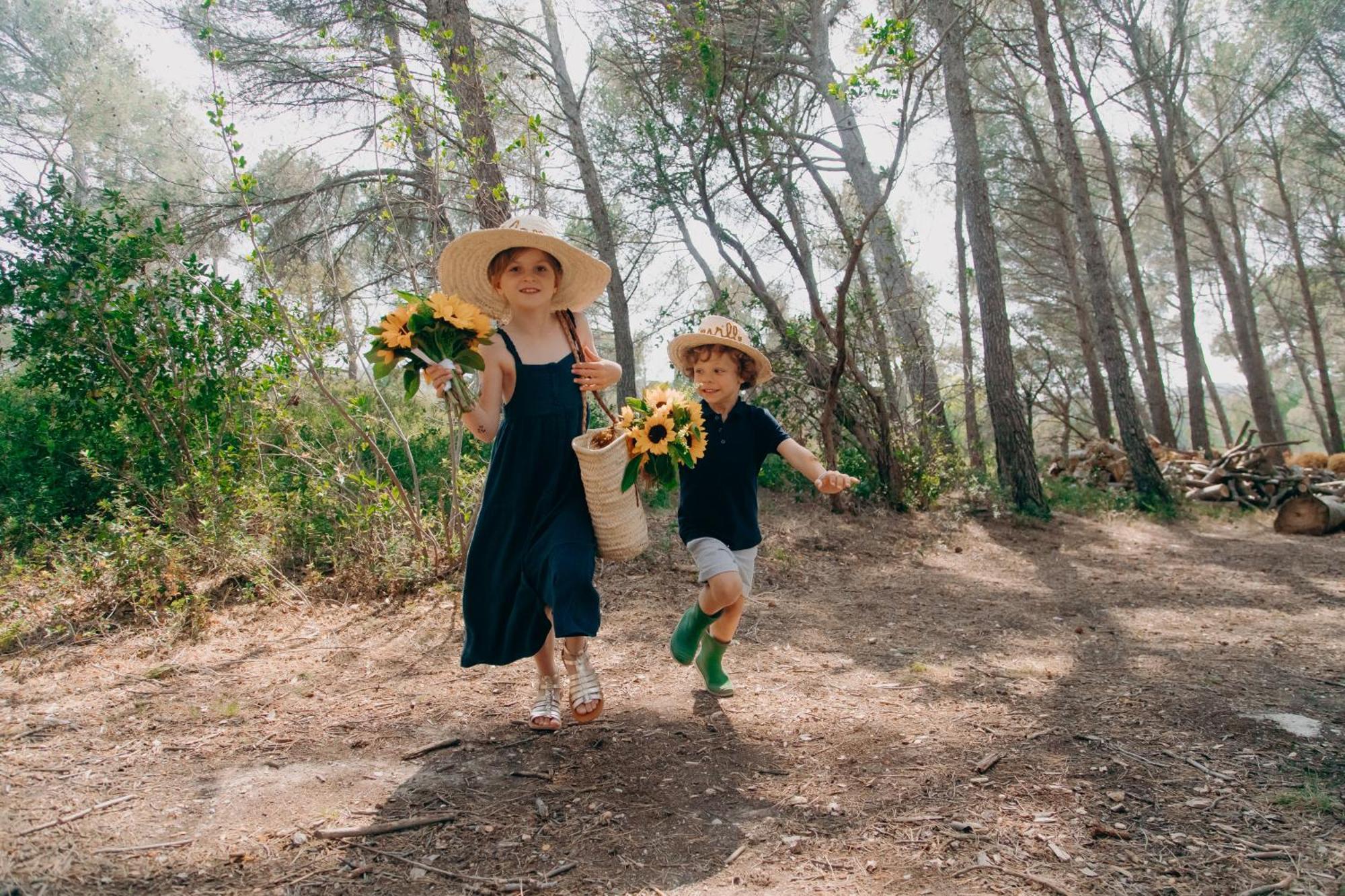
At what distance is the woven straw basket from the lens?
291cm

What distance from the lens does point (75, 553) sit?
5.40m

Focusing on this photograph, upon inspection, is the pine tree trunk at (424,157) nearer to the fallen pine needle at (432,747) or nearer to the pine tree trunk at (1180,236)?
the fallen pine needle at (432,747)

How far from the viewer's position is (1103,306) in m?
10.6

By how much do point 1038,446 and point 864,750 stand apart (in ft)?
83.0

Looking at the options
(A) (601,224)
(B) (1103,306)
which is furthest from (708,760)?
(B) (1103,306)

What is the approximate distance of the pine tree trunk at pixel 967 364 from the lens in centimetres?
1120

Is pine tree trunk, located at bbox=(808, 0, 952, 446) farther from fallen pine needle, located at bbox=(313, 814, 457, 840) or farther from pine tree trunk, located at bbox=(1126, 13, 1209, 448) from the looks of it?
fallen pine needle, located at bbox=(313, 814, 457, 840)

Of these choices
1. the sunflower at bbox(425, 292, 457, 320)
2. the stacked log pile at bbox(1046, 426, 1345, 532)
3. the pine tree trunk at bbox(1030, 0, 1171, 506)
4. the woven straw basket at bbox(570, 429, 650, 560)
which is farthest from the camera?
the stacked log pile at bbox(1046, 426, 1345, 532)

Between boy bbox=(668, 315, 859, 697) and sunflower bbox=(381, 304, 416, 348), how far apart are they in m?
1.20

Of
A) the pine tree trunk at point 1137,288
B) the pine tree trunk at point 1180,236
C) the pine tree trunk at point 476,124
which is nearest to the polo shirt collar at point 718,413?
the pine tree trunk at point 476,124

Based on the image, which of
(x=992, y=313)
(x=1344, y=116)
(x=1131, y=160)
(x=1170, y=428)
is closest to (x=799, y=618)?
(x=992, y=313)

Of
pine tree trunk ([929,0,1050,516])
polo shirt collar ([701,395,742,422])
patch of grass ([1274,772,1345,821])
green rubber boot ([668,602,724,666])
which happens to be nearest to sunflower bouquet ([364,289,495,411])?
polo shirt collar ([701,395,742,422])

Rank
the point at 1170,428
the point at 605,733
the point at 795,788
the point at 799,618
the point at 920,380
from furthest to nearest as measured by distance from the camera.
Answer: the point at 1170,428
the point at 920,380
the point at 799,618
the point at 605,733
the point at 795,788

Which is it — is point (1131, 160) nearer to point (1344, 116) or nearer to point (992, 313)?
point (1344, 116)
